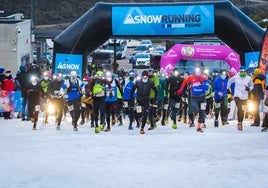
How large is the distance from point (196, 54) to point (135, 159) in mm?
24566

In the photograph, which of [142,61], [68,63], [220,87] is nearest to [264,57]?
[220,87]

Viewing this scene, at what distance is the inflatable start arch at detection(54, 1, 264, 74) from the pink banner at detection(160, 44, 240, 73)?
8.93 m

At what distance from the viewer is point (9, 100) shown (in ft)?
75.0

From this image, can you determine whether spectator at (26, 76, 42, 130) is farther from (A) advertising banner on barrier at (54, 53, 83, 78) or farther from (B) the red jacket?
(A) advertising banner on barrier at (54, 53, 83, 78)

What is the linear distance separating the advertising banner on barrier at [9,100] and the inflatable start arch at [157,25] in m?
2.28

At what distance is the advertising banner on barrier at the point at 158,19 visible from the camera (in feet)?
77.4

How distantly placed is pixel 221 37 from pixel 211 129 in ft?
21.0

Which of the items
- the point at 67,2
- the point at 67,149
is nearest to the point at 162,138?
the point at 67,149

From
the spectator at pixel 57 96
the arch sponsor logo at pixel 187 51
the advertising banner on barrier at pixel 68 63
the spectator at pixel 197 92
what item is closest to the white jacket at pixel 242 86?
the spectator at pixel 197 92

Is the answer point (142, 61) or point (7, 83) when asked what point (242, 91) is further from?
point (142, 61)

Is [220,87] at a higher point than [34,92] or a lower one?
higher

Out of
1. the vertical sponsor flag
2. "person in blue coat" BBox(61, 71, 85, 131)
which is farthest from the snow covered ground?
the vertical sponsor flag

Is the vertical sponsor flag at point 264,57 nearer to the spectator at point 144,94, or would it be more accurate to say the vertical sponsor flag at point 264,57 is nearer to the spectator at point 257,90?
the spectator at point 257,90

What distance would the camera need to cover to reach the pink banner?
33.3m
